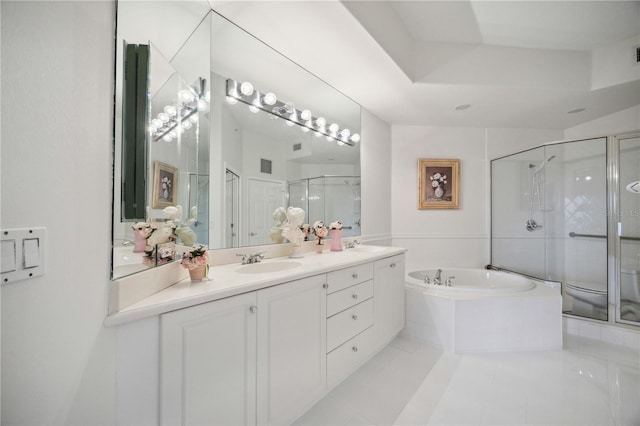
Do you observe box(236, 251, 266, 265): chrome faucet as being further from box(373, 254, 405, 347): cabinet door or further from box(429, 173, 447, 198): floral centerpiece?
box(429, 173, 447, 198): floral centerpiece

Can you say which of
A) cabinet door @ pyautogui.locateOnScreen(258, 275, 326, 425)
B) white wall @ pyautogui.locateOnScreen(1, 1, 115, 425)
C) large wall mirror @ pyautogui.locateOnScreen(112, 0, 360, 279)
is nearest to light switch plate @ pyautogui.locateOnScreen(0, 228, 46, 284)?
white wall @ pyautogui.locateOnScreen(1, 1, 115, 425)

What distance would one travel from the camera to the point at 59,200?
63 cm

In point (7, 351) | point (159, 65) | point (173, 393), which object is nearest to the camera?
point (7, 351)

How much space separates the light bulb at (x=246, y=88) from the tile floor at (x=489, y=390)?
6.87 feet

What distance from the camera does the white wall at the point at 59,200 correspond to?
1.78 ft

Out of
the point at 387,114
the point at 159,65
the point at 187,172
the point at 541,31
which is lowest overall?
the point at 187,172

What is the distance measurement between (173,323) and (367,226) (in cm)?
226

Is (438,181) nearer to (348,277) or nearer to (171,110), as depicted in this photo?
(348,277)

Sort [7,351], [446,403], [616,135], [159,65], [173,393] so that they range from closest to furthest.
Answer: [7,351]
[173,393]
[159,65]
[446,403]
[616,135]

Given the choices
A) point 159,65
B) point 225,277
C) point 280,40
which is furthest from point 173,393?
point 280,40

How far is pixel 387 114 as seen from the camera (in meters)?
2.99

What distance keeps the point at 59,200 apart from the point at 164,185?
1.60ft

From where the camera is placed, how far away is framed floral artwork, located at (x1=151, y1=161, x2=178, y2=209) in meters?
1.03

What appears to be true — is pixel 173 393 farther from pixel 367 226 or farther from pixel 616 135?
pixel 616 135
